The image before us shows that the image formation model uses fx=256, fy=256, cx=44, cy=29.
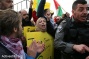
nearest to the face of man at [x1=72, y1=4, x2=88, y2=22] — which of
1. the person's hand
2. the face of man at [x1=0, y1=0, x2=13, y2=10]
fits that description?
the person's hand

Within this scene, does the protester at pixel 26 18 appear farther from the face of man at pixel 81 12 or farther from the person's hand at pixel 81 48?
the person's hand at pixel 81 48

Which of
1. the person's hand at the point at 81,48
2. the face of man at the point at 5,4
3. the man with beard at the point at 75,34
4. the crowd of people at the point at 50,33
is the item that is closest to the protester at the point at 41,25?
the crowd of people at the point at 50,33

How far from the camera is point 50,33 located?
13.4ft

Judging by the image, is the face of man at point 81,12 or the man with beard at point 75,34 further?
the face of man at point 81,12

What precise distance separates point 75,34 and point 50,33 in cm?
98

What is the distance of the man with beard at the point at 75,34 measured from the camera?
10.3ft

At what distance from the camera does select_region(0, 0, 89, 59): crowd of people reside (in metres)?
2.35

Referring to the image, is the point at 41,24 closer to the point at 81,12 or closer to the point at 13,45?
the point at 81,12

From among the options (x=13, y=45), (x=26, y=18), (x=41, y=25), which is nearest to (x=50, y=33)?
(x=41, y=25)

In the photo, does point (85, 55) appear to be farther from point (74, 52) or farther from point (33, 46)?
point (33, 46)

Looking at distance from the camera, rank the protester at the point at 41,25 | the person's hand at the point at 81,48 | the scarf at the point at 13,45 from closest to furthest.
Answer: the scarf at the point at 13,45 < the person's hand at the point at 81,48 < the protester at the point at 41,25

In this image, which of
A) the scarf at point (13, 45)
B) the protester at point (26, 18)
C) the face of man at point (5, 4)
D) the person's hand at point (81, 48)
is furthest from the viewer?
the protester at point (26, 18)

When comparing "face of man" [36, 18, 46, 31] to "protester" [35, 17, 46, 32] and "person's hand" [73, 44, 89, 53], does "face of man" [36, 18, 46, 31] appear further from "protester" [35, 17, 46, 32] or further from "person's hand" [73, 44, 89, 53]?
"person's hand" [73, 44, 89, 53]

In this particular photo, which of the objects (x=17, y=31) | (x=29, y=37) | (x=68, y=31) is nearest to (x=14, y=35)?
(x=17, y=31)
